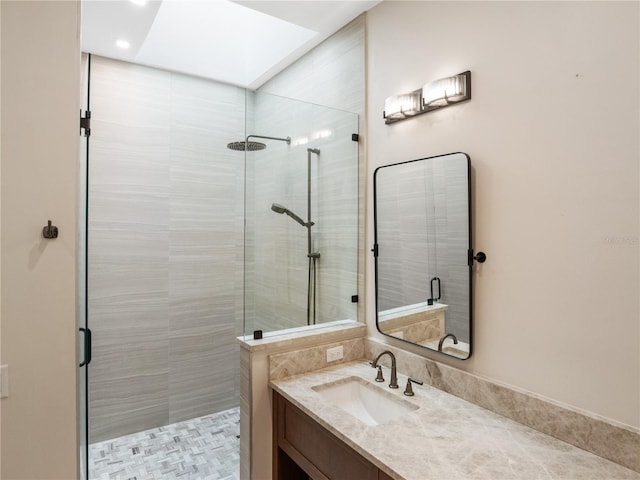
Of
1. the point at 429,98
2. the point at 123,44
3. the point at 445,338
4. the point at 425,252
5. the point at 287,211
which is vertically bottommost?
the point at 445,338

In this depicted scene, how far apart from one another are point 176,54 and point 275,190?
1381 millimetres

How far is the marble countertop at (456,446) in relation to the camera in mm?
1146

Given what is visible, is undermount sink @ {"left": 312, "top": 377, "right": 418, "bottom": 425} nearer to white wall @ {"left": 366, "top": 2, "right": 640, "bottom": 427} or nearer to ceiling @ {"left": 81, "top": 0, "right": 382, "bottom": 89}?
white wall @ {"left": 366, "top": 2, "right": 640, "bottom": 427}

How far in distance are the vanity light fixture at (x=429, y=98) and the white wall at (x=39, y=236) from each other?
137 cm

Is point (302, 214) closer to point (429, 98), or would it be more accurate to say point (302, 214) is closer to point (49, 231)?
point (429, 98)

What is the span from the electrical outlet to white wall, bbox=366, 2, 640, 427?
651 millimetres

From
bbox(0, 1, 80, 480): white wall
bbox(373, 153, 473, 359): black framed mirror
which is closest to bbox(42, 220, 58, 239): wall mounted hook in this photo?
bbox(0, 1, 80, 480): white wall

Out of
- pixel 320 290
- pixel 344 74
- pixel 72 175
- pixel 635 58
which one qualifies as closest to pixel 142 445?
pixel 320 290

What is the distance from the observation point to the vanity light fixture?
1628 mm

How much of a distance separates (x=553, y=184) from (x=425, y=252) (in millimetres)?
626

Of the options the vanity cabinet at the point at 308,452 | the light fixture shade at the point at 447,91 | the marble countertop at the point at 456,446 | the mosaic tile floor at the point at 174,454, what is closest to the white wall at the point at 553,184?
the light fixture shade at the point at 447,91

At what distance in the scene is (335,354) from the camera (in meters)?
2.07

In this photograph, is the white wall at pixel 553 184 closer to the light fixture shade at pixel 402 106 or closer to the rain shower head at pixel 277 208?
the light fixture shade at pixel 402 106

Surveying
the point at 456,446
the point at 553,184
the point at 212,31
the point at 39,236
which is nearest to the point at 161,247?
the point at 212,31
